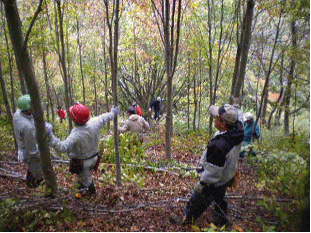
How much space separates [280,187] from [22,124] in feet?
12.9

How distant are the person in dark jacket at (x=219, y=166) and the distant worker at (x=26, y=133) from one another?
8.92ft

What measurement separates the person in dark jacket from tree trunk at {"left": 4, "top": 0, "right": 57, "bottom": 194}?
1.99 m

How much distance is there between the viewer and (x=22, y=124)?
3809 millimetres

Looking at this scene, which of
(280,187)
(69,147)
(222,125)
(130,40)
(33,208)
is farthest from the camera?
Answer: (130,40)

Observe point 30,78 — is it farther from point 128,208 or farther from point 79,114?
point 128,208

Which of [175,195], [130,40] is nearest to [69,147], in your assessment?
[175,195]

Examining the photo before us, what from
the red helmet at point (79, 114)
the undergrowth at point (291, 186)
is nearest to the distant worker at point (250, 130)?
the undergrowth at point (291, 186)

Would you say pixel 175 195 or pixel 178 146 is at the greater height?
pixel 175 195

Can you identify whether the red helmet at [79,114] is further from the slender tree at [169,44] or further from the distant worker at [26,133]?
the slender tree at [169,44]

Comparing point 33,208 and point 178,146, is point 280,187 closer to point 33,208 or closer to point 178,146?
point 33,208

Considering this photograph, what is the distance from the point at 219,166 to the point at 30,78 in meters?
2.60

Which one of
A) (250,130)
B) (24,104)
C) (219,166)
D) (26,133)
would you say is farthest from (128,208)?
(250,130)

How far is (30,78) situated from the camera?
8.91 feet

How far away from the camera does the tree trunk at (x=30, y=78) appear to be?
8.31 feet
